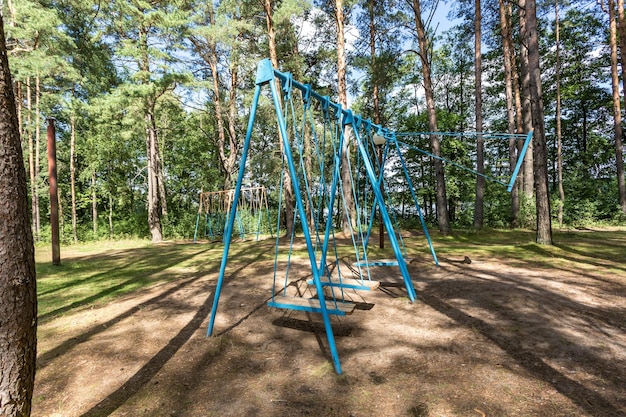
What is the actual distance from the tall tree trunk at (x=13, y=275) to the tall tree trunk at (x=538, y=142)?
362 inches

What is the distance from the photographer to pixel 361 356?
3029 millimetres

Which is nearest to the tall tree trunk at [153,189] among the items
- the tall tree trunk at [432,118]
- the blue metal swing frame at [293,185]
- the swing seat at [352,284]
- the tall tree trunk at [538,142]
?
the tall tree trunk at [432,118]

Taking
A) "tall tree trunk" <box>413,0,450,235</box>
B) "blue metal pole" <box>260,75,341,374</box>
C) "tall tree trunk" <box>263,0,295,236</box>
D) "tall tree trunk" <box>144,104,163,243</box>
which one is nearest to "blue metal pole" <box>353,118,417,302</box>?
"blue metal pole" <box>260,75,341,374</box>

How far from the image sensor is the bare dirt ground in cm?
229

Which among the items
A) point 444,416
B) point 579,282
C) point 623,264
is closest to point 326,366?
point 444,416

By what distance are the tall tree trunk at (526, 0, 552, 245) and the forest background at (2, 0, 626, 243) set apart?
238 centimetres

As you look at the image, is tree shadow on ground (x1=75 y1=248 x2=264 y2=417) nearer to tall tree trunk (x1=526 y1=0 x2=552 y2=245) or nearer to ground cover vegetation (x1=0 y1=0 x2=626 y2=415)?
ground cover vegetation (x1=0 y1=0 x2=626 y2=415)

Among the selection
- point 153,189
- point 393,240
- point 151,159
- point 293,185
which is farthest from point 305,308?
point 151,159

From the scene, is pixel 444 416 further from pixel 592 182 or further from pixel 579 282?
pixel 592 182

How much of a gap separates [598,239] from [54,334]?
45.2 feet

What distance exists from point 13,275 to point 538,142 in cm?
965

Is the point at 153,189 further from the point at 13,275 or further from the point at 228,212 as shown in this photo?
the point at 13,275

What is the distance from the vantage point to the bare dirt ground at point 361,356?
2291mm

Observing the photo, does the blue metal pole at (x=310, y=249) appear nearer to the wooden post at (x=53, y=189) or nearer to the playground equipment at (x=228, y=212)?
the wooden post at (x=53, y=189)
